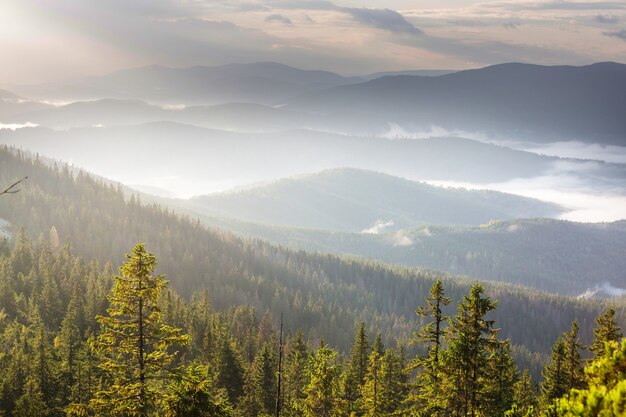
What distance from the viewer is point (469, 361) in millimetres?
33469

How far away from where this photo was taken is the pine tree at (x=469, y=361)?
110 ft

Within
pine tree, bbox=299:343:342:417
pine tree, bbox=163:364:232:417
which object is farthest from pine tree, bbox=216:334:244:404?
pine tree, bbox=163:364:232:417

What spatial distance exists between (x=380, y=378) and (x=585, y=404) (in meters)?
33.4

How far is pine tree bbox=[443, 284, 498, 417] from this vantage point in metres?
33.6

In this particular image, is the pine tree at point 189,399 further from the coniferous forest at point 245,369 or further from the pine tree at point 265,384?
the pine tree at point 265,384

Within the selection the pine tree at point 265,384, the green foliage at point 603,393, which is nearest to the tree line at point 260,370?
→ the green foliage at point 603,393

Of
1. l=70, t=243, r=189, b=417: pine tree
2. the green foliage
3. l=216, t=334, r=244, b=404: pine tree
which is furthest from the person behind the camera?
l=216, t=334, r=244, b=404: pine tree

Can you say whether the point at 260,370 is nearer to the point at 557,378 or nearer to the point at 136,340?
the point at 557,378

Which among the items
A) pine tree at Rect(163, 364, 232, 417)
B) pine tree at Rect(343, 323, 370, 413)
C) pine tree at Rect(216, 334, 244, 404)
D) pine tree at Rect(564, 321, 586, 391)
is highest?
pine tree at Rect(163, 364, 232, 417)

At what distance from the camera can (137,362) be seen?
1044 inches

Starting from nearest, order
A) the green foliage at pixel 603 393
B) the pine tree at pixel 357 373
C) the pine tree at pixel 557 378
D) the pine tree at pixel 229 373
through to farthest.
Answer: the green foliage at pixel 603 393 < the pine tree at pixel 557 378 < the pine tree at pixel 357 373 < the pine tree at pixel 229 373

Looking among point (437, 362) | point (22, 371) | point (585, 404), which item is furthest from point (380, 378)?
point (22, 371)

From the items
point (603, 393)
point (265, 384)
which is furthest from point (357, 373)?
point (603, 393)

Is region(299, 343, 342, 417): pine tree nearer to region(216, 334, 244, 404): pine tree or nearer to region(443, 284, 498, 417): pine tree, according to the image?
region(443, 284, 498, 417): pine tree
